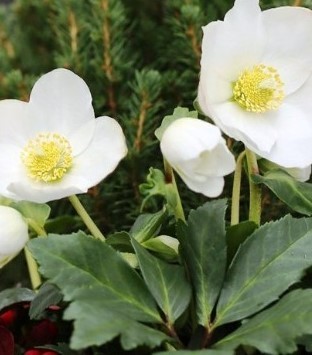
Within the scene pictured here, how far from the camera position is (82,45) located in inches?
29.6

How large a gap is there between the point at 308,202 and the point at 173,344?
0.42ft

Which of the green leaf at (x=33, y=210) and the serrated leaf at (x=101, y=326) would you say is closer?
the serrated leaf at (x=101, y=326)

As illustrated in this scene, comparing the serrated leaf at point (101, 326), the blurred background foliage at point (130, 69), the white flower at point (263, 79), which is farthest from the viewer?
the blurred background foliage at point (130, 69)

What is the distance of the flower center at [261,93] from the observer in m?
0.46

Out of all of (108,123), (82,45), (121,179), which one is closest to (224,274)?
(108,123)

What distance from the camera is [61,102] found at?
18.4 inches

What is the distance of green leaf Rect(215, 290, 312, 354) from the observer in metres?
0.34

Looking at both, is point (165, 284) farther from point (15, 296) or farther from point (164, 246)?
point (15, 296)

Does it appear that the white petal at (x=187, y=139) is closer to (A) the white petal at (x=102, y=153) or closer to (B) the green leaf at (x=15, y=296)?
(A) the white petal at (x=102, y=153)

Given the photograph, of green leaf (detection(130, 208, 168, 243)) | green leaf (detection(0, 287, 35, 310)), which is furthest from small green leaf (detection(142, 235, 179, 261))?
green leaf (detection(0, 287, 35, 310))

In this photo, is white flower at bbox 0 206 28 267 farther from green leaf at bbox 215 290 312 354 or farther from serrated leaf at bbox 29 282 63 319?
green leaf at bbox 215 290 312 354

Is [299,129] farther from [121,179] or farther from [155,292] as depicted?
[121,179]

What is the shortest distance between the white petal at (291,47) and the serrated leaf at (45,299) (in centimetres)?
20

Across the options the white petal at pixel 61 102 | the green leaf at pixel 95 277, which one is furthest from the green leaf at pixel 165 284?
the white petal at pixel 61 102
